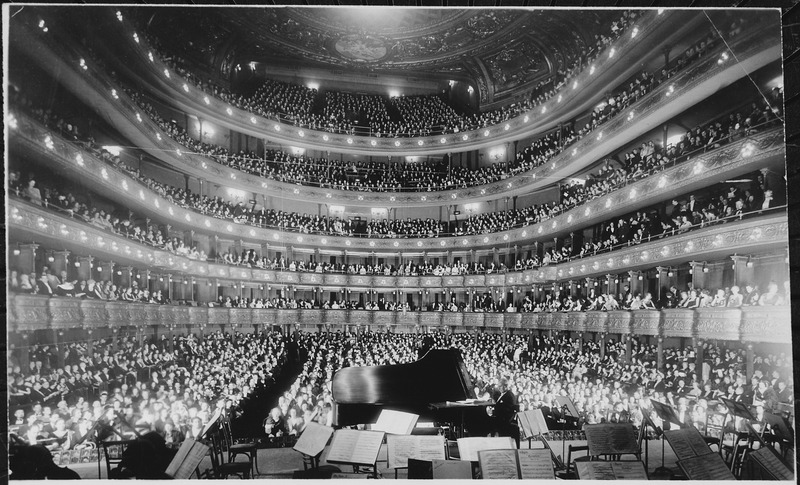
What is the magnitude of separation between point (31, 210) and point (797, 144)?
27.4ft

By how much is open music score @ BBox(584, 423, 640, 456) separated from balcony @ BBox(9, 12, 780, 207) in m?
3.93

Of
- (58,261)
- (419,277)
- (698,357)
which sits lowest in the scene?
(698,357)

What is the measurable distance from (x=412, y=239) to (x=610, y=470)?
4779 mm

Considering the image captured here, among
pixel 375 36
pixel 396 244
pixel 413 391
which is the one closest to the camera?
pixel 375 36

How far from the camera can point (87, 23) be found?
652 cm

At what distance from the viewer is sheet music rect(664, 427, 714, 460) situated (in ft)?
19.6

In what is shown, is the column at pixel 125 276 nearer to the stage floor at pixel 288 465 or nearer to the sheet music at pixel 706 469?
the stage floor at pixel 288 465

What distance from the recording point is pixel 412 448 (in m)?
6.33

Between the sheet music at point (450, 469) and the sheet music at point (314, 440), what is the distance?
51.6 inches

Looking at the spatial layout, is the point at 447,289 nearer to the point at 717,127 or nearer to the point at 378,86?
the point at 378,86

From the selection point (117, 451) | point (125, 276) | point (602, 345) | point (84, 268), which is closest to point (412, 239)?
point (602, 345)

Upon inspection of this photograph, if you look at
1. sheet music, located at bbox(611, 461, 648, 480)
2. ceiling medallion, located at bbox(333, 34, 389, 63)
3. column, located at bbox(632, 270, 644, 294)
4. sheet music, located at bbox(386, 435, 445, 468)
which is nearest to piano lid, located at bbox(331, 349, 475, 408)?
sheet music, located at bbox(386, 435, 445, 468)

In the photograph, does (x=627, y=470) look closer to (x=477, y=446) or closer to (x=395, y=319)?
(x=477, y=446)

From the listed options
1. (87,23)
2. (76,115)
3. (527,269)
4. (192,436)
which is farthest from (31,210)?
(527,269)
